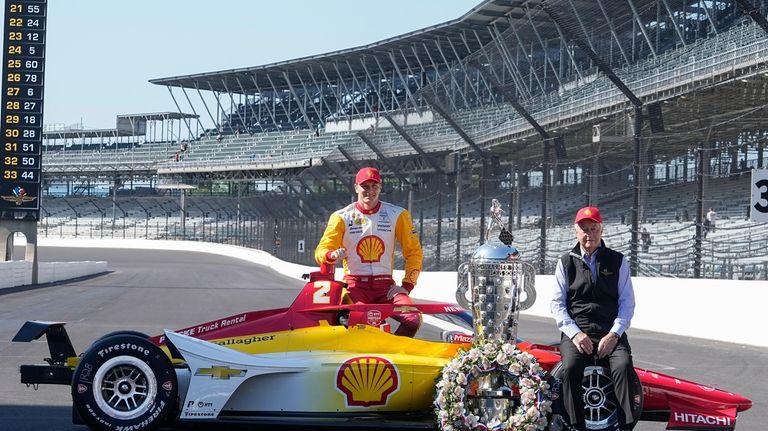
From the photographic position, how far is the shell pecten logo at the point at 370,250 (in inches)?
316

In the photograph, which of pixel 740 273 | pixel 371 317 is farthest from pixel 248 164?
pixel 371 317

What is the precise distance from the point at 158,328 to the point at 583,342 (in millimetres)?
10656

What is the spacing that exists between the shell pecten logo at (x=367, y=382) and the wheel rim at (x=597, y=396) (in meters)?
1.18

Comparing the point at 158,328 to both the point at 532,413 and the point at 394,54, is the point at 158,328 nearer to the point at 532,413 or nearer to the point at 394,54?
the point at 532,413

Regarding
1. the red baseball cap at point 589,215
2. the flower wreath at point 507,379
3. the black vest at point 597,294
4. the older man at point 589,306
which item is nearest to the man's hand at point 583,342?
the older man at point 589,306

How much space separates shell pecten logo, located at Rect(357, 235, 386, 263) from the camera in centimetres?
802

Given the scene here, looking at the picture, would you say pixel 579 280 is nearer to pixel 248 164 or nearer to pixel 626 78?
pixel 626 78

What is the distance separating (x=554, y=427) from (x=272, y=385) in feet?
5.82

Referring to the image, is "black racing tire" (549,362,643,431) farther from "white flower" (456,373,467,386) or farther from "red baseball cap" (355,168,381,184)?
"red baseball cap" (355,168,381,184)

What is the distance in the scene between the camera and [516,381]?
20.8 feet

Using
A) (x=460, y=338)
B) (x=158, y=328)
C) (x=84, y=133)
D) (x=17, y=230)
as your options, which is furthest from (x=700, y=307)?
(x=84, y=133)

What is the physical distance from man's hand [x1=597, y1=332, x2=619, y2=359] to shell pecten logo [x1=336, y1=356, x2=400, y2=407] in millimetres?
1327

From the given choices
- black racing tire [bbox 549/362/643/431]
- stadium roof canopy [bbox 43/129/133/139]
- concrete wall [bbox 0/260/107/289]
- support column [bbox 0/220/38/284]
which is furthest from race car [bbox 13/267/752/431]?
stadium roof canopy [bbox 43/129/133/139]

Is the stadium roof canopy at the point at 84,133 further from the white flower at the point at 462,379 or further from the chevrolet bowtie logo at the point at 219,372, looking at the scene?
the white flower at the point at 462,379
